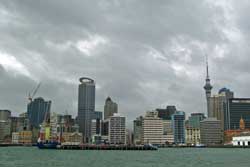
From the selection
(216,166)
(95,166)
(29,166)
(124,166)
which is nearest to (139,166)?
(124,166)

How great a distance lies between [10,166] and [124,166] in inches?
1045

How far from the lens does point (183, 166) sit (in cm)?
9238

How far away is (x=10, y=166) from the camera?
3538 inches

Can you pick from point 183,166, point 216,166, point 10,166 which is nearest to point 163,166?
point 183,166

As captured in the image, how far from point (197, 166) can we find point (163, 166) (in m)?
7.95

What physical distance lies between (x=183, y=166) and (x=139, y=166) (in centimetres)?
1076

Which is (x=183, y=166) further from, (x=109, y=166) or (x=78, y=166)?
(x=78, y=166)

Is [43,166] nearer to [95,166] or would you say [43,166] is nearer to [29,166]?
[29,166]

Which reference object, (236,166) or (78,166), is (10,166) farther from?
(236,166)

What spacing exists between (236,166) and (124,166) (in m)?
25.5

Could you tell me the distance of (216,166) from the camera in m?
89.9

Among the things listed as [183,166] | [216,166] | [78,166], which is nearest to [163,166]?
[183,166]

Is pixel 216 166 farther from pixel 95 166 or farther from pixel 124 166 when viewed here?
pixel 95 166

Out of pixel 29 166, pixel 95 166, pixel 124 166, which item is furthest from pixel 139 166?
pixel 29 166
